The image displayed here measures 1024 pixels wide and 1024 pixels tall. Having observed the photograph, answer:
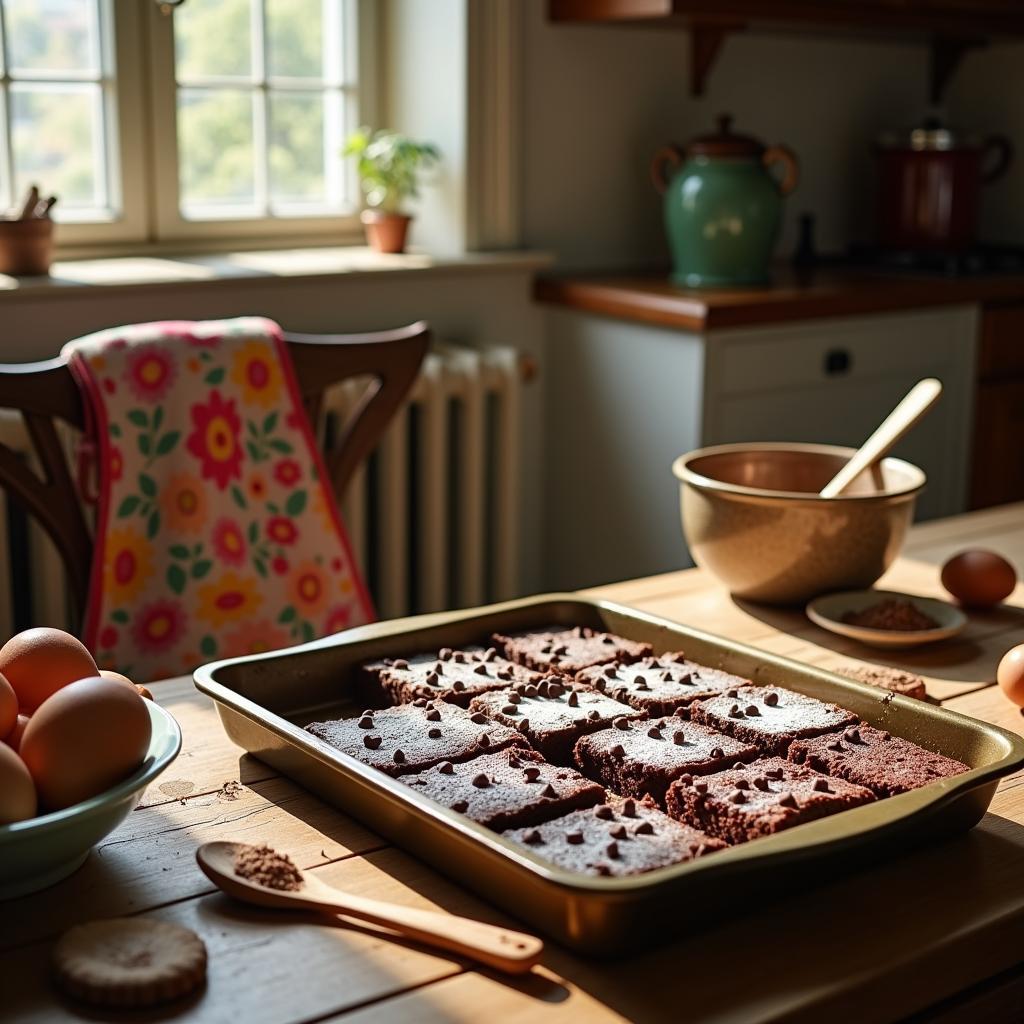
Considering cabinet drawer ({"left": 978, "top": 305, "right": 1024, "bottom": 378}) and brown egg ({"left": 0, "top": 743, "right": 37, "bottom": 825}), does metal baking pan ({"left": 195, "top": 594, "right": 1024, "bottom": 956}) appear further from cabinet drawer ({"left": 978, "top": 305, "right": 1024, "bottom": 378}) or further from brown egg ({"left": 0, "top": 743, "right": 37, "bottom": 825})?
cabinet drawer ({"left": 978, "top": 305, "right": 1024, "bottom": 378})

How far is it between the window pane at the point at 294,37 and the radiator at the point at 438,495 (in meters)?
0.62

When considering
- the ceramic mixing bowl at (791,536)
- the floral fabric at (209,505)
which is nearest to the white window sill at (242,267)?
the floral fabric at (209,505)

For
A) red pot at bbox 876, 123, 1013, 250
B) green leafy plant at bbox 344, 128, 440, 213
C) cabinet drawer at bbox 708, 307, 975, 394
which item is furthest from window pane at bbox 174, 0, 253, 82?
red pot at bbox 876, 123, 1013, 250

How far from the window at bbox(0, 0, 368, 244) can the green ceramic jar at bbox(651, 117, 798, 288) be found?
672 mm

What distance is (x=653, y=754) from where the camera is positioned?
0.95m

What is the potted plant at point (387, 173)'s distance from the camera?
278 centimetres

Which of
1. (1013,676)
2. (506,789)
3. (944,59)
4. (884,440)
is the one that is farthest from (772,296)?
(506,789)

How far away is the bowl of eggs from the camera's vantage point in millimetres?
782

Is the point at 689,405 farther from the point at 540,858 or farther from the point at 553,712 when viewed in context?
the point at 540,858

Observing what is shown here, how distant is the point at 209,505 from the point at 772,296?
1.37 m

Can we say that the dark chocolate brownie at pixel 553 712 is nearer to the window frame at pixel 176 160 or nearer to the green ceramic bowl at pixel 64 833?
the green ceramic bowl at pixel 64 833

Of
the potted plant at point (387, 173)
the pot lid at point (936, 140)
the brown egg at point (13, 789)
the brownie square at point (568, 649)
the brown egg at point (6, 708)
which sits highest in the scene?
the pot lid at point (936, 140)

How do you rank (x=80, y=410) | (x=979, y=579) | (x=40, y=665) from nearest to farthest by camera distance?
(x=40, y=665) < (x=979, y=579) < (x=80, y=410)

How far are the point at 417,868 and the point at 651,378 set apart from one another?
1991mm
